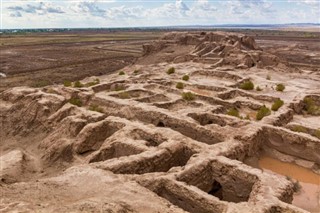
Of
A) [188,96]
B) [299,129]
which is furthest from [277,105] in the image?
[188,96]

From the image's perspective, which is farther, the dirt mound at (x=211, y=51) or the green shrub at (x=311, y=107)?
the dirt mound at (x=211, y=51)

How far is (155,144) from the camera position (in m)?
13.6

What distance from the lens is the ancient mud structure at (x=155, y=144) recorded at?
8.79 m

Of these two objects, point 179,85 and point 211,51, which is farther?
point 211,51

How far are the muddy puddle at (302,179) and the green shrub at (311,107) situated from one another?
19.1 ft

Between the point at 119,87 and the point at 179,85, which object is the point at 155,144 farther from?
the point at 119,87

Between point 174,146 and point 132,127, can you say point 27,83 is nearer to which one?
point 132,127

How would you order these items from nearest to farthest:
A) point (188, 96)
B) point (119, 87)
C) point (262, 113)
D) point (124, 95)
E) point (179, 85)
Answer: point (262, 113) → point (188, 96) → point (124, 95) → point (179, 85) → point (119, 87)

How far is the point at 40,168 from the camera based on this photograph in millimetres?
15352

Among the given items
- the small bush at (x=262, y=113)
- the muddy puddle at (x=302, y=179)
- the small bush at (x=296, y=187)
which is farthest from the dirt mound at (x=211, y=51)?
the small bush at (x=296, y=187)

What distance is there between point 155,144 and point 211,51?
24474 millimetres

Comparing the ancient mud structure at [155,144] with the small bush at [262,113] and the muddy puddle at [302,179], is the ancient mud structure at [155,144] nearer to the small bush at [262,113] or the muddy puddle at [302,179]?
the small bush at [262,113]

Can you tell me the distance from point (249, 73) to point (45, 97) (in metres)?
16.7

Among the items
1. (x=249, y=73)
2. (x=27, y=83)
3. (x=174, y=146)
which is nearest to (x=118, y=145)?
(x=174, y=146)
